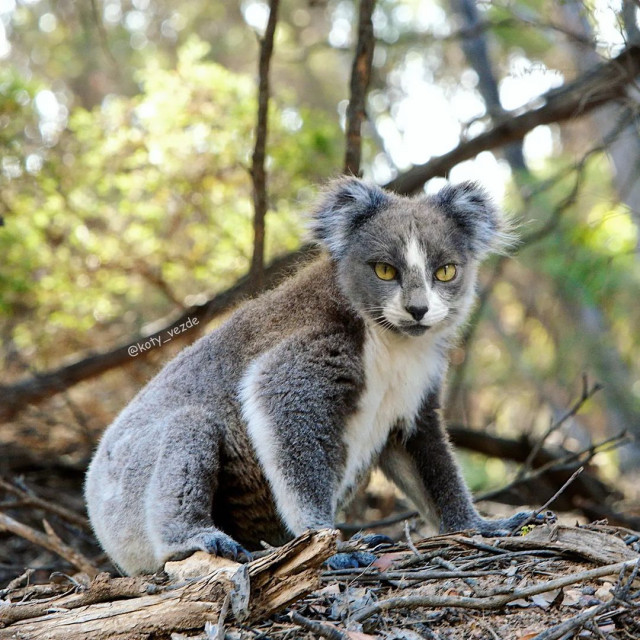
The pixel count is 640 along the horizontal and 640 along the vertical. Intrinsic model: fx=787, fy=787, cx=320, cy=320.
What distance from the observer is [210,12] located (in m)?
16.6

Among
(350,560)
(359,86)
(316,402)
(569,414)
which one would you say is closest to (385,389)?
(316,402)

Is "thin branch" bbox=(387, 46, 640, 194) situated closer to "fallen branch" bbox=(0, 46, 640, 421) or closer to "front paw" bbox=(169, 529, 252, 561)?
"fallen branch" bbox=(0, 46, 640, 421)

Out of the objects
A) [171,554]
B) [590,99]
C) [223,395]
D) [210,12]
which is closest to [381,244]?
[223,395]

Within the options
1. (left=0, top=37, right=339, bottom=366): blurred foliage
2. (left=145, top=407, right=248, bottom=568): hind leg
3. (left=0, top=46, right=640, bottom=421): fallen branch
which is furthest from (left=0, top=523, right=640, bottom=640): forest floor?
(left=0, top=37, right=339, bottom=366): blurred foliage

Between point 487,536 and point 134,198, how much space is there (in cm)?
587

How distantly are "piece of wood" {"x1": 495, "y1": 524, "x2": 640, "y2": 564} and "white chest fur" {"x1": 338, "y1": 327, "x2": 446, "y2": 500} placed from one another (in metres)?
0.85

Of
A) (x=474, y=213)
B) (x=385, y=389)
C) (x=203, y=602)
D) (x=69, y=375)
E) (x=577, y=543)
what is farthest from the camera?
(x=69, y=375)

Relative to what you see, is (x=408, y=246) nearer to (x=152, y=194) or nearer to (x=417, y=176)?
(x=417, y=176)

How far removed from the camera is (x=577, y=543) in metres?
3.80

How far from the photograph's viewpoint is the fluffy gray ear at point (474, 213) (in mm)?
4570

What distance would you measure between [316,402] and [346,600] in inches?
41.1

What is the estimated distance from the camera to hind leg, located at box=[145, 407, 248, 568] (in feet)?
12.3

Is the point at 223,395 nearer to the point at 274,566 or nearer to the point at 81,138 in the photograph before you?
the point at 274,566

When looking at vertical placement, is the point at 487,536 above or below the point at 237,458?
below
